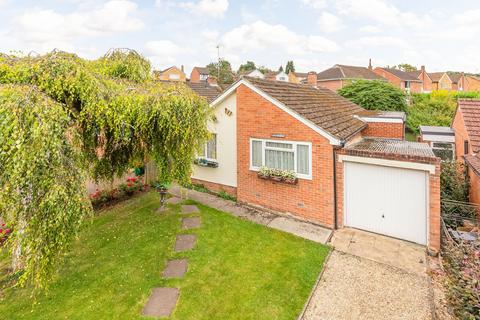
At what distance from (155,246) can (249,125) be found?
582 cm

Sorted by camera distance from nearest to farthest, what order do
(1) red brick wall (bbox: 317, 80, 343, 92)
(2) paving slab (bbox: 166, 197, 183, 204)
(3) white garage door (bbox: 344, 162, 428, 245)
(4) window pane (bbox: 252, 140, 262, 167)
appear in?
(3) white garage door (bbox: 344, 162, 428, 245)
(4) window pane (bbox: 252, 140, 262, 167)
(2) paving slab (bbox: 166, 197, 183, 204)
(1) red brick wall (bbox: 317, 80, 343, 92)

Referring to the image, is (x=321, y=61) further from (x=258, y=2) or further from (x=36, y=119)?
(x=36, y=119)

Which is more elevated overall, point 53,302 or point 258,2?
point 258,2

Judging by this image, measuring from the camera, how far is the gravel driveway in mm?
5605

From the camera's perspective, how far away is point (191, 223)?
9312 millimetres

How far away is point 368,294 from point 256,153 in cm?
629

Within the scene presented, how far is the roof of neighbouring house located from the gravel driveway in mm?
45401

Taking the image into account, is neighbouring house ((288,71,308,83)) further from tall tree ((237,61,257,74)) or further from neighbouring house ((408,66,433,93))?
neighbouring house ((408,66,433,93))

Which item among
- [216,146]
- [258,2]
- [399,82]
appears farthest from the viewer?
[399,82]

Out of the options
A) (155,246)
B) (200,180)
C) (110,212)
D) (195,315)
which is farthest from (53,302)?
(200,180)

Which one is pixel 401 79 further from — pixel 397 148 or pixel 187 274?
pixel 187 274

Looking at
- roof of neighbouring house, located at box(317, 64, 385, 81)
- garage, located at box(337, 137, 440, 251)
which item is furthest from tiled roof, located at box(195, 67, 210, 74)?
garage, located at box(337, 137, 440, 251)

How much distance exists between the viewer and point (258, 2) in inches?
609

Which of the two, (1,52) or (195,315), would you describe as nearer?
(195,315)
